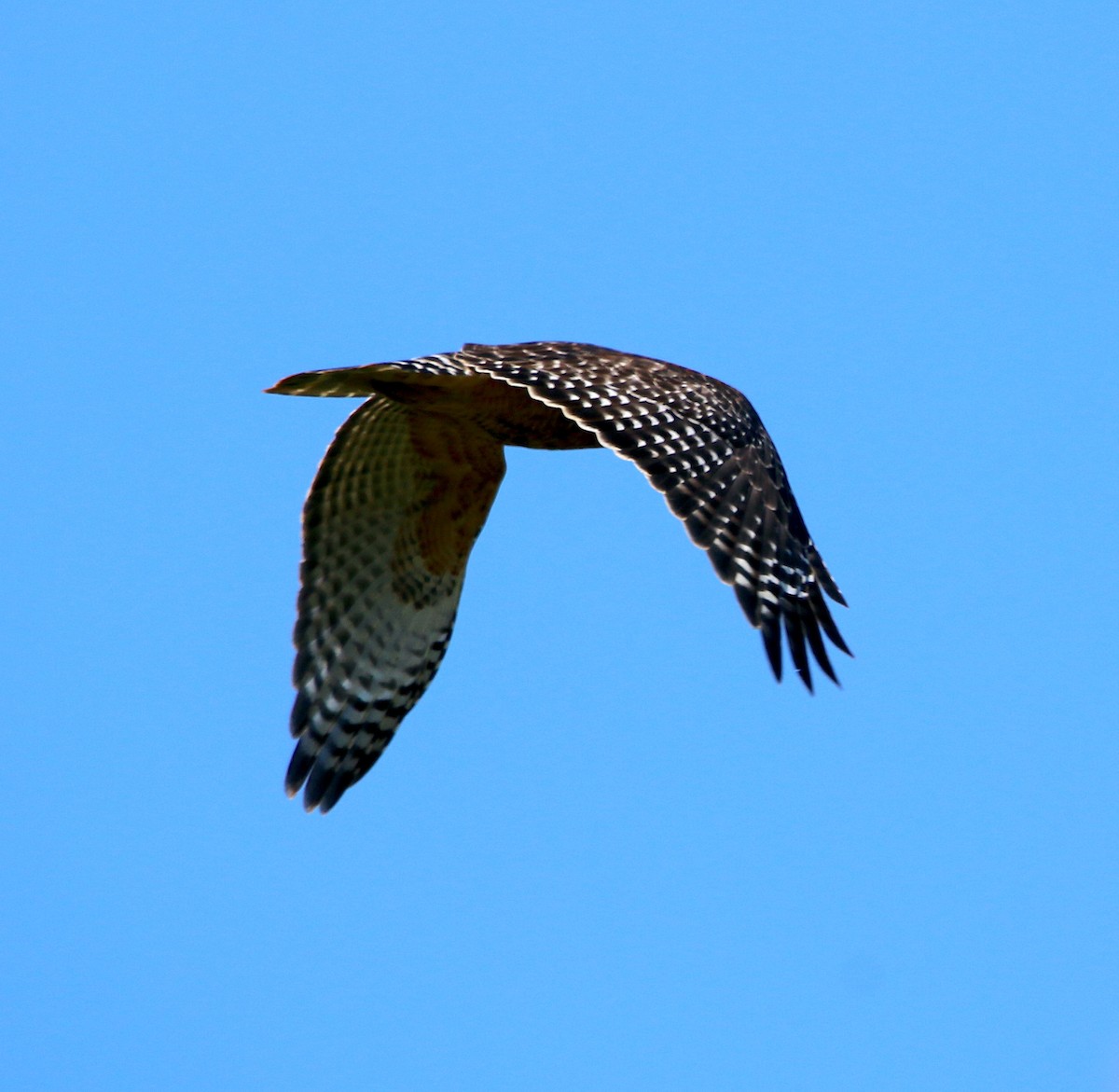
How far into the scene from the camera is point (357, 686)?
14.1 m

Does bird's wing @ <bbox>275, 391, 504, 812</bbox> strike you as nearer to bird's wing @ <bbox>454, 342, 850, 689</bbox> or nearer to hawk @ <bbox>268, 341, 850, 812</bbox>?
hawk @ <bbox>268, 341, 850, 812</bbox>

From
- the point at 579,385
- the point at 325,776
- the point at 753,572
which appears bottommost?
the point at 325,776

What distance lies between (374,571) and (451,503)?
0.70 m

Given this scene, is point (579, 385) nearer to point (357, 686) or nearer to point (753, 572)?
point (753, 572)

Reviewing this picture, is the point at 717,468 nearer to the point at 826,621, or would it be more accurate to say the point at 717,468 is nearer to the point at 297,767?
the point at 826,621

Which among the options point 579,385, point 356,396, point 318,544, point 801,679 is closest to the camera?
point 801,679

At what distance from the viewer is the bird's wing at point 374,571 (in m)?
13.6

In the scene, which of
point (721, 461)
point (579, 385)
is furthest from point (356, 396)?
point (721, 461)

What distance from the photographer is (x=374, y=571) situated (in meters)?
14.0

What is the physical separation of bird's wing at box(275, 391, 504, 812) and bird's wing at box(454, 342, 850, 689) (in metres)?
1.47

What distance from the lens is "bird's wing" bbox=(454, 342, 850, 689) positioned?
1094 centimetres

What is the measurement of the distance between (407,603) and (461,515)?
741mm

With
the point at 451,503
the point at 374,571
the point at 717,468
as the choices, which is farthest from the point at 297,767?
the point at 717,468

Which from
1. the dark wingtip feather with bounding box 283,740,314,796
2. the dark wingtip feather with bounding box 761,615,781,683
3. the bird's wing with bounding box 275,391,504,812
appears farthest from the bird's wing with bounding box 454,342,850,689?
the dark wingtip feather with bounding box 283,740,314,796
